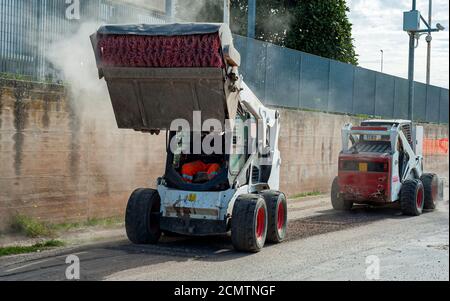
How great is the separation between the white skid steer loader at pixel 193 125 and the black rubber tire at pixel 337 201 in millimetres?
5003

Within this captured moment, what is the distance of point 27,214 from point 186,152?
2.99 meters

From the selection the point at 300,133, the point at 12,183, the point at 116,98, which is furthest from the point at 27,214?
the point at 300,133

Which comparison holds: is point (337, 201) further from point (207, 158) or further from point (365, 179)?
point (207, 158)

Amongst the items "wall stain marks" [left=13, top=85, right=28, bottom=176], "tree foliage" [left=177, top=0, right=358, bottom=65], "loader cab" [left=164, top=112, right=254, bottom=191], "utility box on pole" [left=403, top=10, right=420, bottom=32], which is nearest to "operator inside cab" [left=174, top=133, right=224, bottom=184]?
"loader cab" [left=164, top=112, right=254, bottom=191]

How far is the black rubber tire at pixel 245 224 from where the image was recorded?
9812 mm

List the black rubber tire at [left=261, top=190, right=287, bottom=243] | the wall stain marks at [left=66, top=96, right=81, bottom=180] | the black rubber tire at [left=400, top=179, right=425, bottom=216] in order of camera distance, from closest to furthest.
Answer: the black rubber tire at [left=261, top=190, right=287, bottom=243], the wall stain marks at [left=66, top=96, right=81, bottom=180], the black rubber tire at [left=400, top=179, right=425, bottom=216]

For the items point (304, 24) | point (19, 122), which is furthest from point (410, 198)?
point (304, 24)

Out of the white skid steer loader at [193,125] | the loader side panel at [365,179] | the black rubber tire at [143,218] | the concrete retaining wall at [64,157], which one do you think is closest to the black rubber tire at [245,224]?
the white skid steer loader at [193,125]

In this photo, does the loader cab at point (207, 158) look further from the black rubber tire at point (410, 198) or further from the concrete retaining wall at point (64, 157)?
the black rubber tire at point (410, 198)

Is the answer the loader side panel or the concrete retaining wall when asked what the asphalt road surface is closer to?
the concrete retaining wall

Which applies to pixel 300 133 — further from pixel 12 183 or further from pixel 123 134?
pixel 12 183

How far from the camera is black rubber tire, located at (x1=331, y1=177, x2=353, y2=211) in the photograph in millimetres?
16109

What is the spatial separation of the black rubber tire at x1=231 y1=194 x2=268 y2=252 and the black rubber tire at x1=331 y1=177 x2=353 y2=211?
21.3ft

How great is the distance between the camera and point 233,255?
32.4 ft
